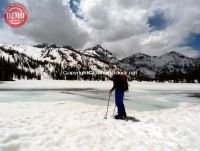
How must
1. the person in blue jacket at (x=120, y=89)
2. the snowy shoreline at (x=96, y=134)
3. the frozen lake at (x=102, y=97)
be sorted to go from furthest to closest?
the frozen lake at (x=102, y=97) < the person in blue jacket at (x=120, y=89) < the snowy shoreline at (x=96, y=134)

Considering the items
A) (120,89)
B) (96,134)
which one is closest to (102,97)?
(120,89)

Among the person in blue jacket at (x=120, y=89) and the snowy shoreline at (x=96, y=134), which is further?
the person in blue jacket at (x=120, y=89)

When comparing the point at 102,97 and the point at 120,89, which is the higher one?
the point at 120,89

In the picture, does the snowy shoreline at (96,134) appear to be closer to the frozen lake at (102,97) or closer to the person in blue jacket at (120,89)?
the person in blue jacket at (120,89)

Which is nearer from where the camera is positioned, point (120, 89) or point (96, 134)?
point (96, 134)

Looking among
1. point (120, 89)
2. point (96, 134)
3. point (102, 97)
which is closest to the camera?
point (96, 134)

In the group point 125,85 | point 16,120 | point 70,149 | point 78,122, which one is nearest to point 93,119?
point 78,122

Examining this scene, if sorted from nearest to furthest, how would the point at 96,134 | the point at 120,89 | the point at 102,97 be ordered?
the point at 96,134
the point at 120,89
the point at 102,97

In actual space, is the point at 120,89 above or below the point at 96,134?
above

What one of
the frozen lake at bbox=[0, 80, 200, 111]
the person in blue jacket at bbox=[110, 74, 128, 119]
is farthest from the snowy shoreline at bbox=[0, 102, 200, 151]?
the frozen lake at bbox=[0, 80, 200, 111]

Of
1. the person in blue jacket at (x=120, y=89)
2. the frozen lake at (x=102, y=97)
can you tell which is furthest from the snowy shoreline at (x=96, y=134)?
the frozen lake at (x=102, y=97)

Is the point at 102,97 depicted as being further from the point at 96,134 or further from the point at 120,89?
the point at 96,134

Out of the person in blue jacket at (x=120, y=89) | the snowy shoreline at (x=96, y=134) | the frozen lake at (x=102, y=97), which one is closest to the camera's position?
the snowy shoreline at (x=96, y=134)

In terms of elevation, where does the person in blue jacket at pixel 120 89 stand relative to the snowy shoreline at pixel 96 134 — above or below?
above
